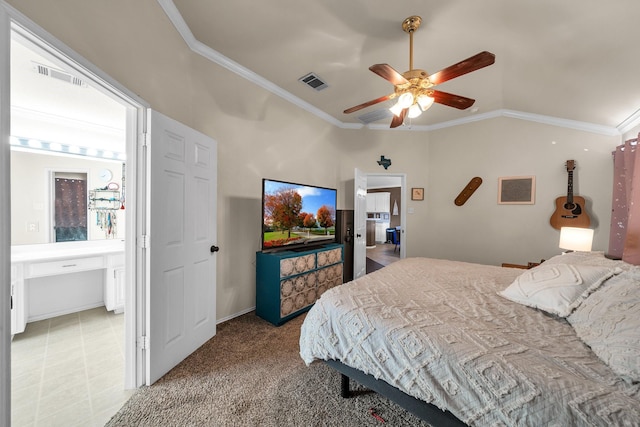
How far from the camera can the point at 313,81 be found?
2.90m

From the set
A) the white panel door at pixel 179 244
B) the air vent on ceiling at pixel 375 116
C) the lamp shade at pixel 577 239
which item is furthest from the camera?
the air vent on ceiling at pixel 375 116

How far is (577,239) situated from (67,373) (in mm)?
4997

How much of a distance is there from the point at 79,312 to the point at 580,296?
4698 millimetres

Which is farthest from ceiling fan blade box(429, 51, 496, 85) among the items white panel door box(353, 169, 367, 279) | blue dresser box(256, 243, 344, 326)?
blue dresser box(256, 243, 344, 326)

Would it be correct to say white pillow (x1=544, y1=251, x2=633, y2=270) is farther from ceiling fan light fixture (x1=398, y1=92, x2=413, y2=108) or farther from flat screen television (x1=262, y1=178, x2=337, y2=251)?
flat screen television (x1=262, y1=178, x2=337, y2=251)

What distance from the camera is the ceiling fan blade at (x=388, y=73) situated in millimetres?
1643

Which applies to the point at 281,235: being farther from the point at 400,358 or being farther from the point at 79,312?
the point at 79,312

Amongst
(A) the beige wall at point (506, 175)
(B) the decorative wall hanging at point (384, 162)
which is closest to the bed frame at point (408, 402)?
(A) the beige wall at point (506, 175)

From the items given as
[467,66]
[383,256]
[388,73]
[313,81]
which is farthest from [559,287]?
[383,256]

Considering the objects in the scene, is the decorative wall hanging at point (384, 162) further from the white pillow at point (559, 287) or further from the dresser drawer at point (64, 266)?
the dresser drawer at point (64, 266)

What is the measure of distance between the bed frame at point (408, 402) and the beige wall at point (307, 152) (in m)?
1.77

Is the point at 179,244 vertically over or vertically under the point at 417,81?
under

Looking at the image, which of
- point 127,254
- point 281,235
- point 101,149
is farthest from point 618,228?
point 101,149

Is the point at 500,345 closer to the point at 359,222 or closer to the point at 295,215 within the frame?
the point at 295,215
